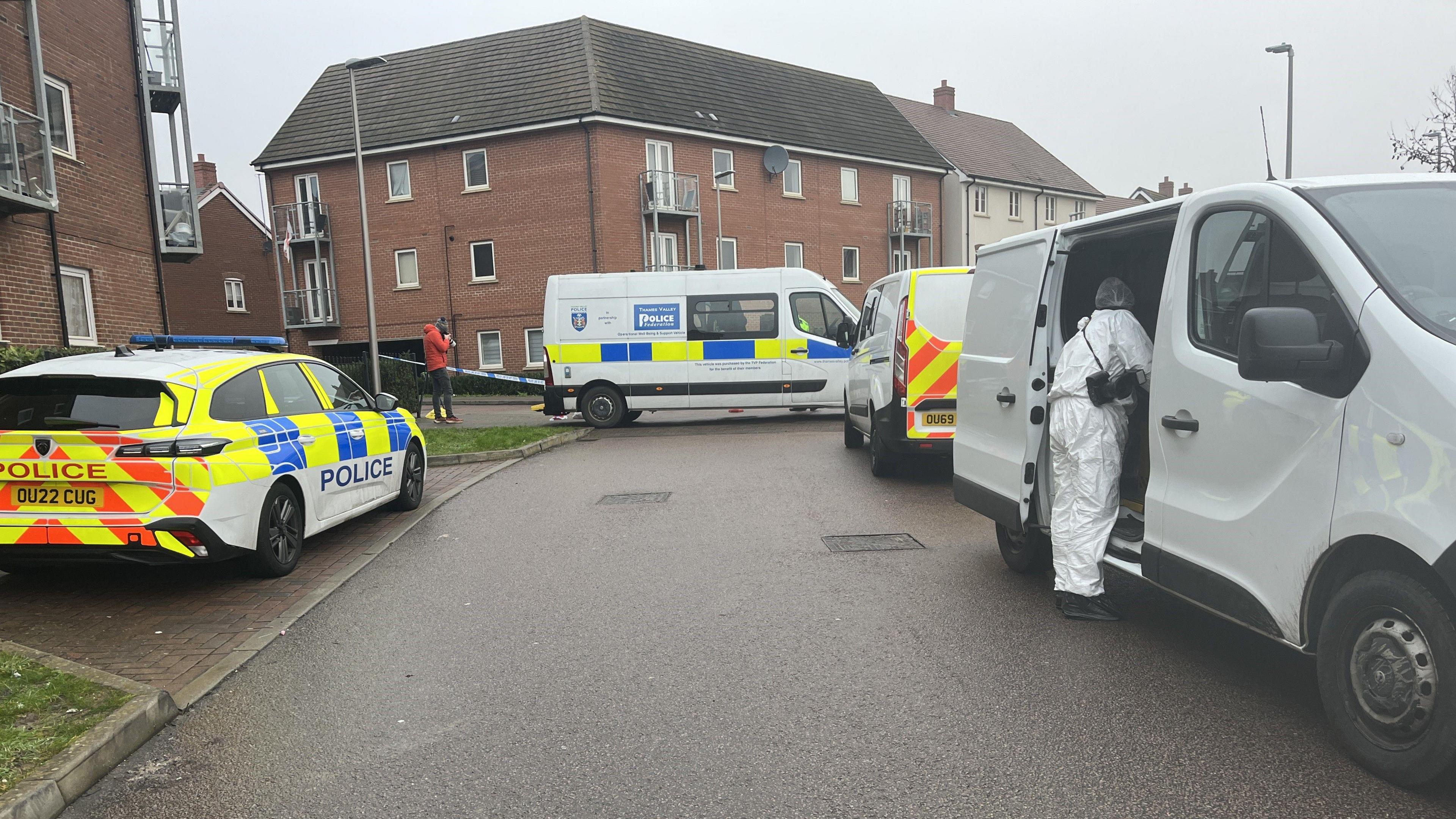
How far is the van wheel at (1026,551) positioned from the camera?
581 centimetres

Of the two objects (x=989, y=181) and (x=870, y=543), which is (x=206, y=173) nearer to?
(x=989, y=181)

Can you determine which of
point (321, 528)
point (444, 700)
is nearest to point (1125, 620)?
→ point (444, 700)

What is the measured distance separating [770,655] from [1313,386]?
8.24 feet

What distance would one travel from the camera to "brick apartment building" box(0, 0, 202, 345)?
12578 mm

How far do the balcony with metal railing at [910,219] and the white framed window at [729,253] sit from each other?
25.2ft

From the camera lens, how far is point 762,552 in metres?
6.84

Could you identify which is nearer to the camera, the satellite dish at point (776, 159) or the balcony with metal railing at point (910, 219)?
the satellite dish at point (776, 159)

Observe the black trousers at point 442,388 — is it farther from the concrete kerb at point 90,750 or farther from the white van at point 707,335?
the concrete kerb at point 90,750

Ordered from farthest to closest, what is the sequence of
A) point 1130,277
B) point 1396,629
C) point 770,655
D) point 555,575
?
point 555,575 → point 1130,277 → point 770,655 → point 1396,629

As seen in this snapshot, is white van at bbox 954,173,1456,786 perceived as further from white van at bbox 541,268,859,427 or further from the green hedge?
white van at bbox 541,268,859,427

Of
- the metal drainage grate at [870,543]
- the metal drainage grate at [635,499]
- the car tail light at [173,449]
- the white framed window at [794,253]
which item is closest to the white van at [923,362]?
the metal drainage grate at [870,543]

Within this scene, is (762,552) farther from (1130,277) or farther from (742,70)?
(742,70)

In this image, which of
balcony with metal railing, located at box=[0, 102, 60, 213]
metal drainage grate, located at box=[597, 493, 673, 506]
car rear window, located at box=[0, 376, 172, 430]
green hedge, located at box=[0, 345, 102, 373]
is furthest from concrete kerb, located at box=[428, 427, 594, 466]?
car rear window, located at box=[0, 376, 172, 430]

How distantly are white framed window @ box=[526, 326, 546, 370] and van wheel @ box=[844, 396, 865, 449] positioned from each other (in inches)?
776
